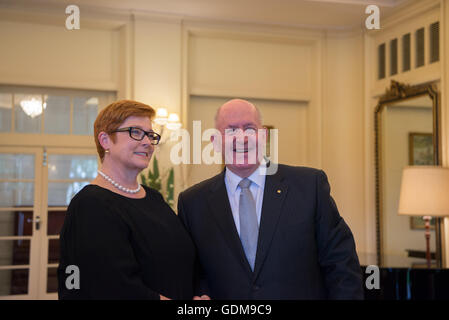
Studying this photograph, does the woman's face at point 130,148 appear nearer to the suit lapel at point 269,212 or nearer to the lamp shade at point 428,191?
the suit lapel at point 269,212

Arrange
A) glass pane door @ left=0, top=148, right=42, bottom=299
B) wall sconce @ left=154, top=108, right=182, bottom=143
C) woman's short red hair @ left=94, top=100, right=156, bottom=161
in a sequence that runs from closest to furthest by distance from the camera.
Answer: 1. woman's short red hair @ left=94, top=100, right=156, bottom=161
2. wall sconce @ left=154, top=108, right=182, bottom=143
3. glass pane door @ left=0, top=148, right=42, bottom=299

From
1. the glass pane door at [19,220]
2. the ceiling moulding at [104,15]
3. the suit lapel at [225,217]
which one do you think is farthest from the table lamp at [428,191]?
the glass pane door at [19,220]

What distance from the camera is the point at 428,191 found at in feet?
15.9

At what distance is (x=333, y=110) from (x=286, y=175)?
4938mm

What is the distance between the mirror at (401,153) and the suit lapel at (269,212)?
318 cm

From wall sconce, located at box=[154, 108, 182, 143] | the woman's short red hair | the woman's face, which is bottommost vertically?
the woman's face

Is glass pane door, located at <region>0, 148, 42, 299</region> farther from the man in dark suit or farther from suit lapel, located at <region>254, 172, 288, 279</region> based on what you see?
suit lapel, located at <region>254, 172, 288, 279</region>

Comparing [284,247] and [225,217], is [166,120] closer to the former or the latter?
[225,217]

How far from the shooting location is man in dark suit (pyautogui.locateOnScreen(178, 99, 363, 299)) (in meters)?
2.06

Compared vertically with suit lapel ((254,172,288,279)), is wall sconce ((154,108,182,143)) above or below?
above

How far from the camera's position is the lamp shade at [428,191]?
15.8 ft

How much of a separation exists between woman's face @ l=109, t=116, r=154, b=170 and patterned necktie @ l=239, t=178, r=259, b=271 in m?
0.45

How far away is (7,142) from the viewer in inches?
247

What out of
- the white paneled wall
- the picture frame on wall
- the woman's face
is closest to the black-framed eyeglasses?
the woman's face
